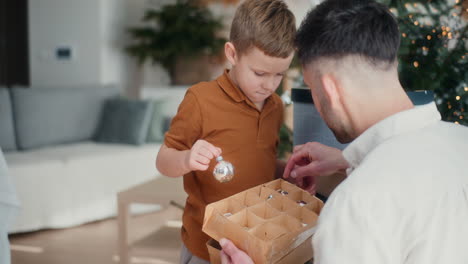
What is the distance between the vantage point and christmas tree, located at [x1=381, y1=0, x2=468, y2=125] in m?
1.65

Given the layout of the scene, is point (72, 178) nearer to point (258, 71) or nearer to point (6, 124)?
point (6, 124)

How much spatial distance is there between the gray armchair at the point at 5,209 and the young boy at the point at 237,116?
0.37m

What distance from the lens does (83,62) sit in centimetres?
546

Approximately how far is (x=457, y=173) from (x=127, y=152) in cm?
328

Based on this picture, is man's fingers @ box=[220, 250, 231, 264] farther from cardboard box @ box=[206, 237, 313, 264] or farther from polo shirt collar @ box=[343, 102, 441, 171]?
polo shirt collar @ box=[343, 102, 441, 171]

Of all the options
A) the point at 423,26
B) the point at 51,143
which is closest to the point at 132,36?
the point at 51,143

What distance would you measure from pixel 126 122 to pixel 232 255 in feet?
10.8

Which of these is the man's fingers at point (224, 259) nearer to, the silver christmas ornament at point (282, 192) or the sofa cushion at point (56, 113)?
the silver christmas ornament at point (282, 192)

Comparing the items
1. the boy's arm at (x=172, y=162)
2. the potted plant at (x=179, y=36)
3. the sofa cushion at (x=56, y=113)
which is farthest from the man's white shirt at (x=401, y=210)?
the potted plant at (x=179, y=36)

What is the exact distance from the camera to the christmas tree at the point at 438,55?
1648 millimetres

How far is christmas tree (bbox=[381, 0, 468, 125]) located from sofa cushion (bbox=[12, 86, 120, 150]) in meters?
3.05

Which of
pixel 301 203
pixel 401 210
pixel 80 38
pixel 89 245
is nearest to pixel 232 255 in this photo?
pixel 301 203

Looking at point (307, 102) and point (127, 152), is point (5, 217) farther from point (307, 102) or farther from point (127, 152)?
point (127, 152)

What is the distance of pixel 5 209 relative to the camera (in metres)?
1.12
